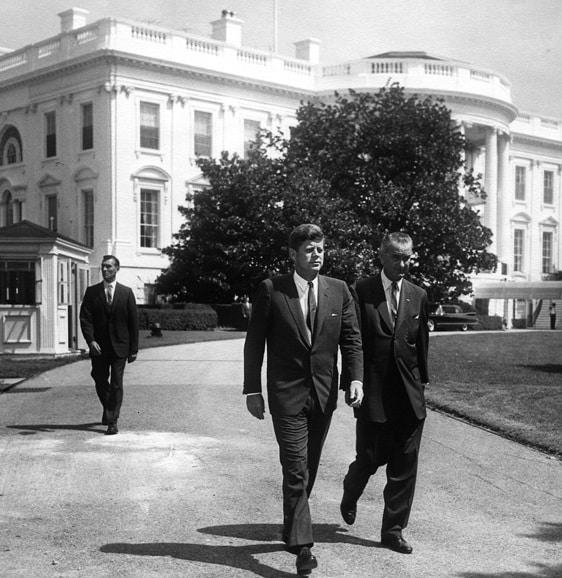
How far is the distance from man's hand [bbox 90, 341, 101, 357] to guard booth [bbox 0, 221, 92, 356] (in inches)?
492

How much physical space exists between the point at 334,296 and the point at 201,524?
1847 millimetres

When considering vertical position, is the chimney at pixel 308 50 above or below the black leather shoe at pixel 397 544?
above

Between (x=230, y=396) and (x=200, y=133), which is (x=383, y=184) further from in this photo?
(x=230, y=396)

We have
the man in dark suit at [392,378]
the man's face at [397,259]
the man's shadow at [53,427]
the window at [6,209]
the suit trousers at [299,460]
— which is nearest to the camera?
the suit trousers at [299,460]

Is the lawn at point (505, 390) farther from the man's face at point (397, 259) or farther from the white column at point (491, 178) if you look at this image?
the white column at point (491, 178)

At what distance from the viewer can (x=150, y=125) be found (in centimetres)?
5844

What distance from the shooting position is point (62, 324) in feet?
85.4

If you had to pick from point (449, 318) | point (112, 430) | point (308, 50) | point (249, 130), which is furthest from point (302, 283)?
point (308, 50)

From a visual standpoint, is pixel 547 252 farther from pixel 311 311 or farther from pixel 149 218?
pixel 311 311

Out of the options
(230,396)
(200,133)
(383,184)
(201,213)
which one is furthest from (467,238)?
(230,396)

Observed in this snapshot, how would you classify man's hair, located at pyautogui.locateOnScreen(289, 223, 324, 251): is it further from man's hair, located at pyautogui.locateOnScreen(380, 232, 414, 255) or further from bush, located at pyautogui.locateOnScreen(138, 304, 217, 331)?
bush, located at pyautogui.locateOnScreen(138, 304, 217, 331)

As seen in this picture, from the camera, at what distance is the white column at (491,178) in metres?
69.8

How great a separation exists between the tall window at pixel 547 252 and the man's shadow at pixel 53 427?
71.6 metres

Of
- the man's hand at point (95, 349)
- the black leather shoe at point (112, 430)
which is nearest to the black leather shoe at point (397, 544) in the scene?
the black leather shoe at point (112, 430)
